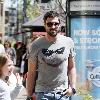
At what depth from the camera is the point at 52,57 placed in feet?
20.4

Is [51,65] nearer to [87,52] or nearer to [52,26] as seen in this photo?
[52,26]

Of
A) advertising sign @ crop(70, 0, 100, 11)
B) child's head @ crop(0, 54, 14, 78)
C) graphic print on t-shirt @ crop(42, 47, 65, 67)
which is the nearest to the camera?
child's head @ crop(0, 54, 14, 78)

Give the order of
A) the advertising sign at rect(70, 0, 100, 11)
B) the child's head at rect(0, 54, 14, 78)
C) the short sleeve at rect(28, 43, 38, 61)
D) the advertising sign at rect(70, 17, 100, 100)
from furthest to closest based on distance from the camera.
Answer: the advertising sign at rect(70, 17, 100, 100)
the advertising sign at rect(70, 0, 100, 11)
the short sleeve at rect(28, 43, 38, 61)
the child's head at rect(0, 54, 14, 78)

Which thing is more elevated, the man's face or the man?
the man's face

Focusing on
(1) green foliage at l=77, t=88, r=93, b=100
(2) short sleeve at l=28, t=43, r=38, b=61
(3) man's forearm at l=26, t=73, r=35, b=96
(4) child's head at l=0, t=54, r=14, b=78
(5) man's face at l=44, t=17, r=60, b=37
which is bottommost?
(1) green foliage at l=77, t=88, r=93, b=100

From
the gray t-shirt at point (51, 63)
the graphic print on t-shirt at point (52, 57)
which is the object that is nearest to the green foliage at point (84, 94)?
the gray t-shirt at point (51, 63)

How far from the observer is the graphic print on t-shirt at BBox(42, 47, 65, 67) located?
20.4 feet

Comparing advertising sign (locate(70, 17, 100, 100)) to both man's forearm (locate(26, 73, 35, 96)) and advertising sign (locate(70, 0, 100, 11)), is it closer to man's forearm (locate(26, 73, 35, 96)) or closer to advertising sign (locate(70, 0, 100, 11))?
advertising sign (locate(70, 0, 100, 11))

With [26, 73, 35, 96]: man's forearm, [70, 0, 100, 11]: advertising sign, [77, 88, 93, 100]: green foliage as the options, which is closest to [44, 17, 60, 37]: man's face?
[26, 73, 35, 96]: man's forearm

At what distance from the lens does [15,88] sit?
6215 mm

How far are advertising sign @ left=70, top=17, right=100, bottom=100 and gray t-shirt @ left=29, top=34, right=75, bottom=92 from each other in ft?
11.7

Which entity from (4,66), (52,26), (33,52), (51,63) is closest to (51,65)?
(51,63)

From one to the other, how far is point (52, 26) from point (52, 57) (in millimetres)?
342

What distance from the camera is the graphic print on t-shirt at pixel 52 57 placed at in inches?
245
